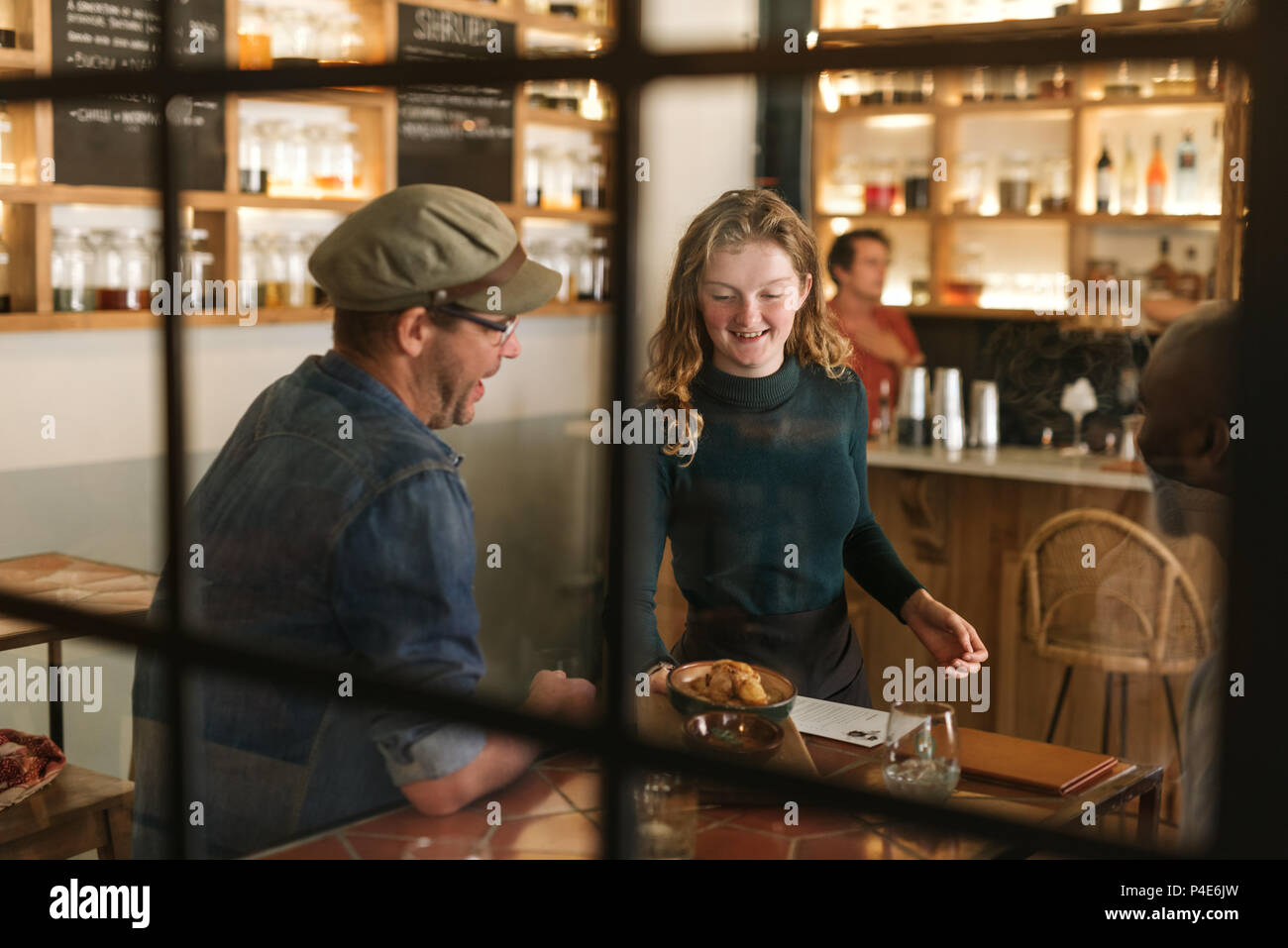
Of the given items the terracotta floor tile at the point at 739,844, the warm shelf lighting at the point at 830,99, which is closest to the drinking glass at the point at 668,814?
the terracotta floor tile at the point at 739,844

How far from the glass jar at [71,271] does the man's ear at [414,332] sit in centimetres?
149

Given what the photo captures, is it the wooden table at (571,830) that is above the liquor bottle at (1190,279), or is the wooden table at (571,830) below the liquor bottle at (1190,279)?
below

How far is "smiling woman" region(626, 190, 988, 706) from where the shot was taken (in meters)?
1.19

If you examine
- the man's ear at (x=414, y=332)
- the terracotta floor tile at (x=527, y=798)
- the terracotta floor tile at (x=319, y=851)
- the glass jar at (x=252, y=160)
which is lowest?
the terracotta floor tile at (x=319, y=851)

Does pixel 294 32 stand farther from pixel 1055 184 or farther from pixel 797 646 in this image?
pixel 1055 184

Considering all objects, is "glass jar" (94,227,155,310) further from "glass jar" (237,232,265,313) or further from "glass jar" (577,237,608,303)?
"glass jar" (577,237,608,303)

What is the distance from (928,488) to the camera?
134 inches

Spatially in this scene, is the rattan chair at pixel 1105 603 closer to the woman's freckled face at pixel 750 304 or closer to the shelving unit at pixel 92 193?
the woman's freckled face at pixel 750 304

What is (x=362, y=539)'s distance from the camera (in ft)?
2.92

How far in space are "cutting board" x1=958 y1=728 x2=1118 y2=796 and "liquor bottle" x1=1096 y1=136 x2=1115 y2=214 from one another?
3.20 metres

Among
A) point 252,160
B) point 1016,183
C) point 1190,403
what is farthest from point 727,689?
point 1016,183

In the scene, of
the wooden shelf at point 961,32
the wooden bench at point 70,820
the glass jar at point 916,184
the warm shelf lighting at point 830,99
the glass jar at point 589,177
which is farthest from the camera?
the warm shelf lighting at point 830,99

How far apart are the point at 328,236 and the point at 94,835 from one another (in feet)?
3.51

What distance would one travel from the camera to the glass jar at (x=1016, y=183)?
4.19 metres
